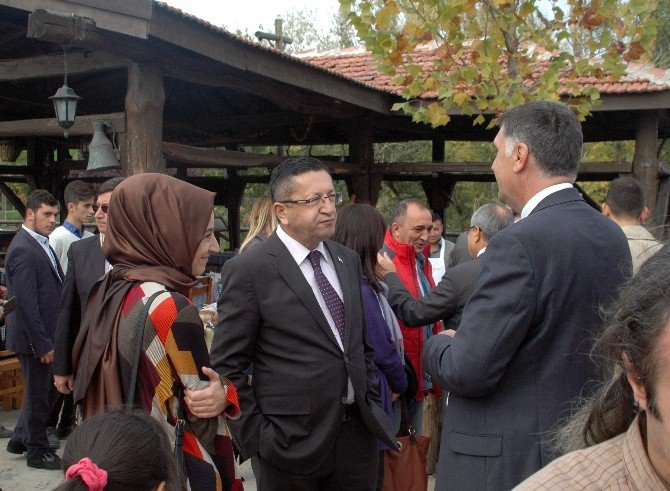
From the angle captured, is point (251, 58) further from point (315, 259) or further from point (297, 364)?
point (297, 364)

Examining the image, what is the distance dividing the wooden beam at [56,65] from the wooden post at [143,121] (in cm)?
22

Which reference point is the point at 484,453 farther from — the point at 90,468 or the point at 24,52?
the point at 24,52

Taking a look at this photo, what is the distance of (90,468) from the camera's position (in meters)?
1.61

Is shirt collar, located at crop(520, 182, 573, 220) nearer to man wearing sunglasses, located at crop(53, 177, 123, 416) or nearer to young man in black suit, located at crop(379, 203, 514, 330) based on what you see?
young man in black suit, located at crop(379, 203, 514, 330)

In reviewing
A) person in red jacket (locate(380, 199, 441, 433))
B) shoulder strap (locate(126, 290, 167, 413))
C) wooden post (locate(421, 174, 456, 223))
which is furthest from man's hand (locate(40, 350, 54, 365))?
wooden post (locate(421, 174, 456, 223))

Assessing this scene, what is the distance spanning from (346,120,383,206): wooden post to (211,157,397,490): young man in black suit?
22.0ft

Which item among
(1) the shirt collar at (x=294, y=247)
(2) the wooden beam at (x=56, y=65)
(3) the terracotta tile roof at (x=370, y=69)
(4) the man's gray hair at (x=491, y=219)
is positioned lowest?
(1) the shirt collar at (x=294, y=247)

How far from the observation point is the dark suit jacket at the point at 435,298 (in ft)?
11.6

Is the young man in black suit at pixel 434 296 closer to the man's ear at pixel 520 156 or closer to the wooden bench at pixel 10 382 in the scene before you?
the man's ear at pixel 520 156

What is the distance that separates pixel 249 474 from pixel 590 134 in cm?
→ 831

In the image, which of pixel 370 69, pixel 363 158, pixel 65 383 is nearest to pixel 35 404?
pixel 65 383

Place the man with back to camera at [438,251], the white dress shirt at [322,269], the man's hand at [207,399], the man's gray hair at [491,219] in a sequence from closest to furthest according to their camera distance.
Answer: the man's hand at [207,399], the white dress shirt at [322,269], the man's gray hair at [491,219], the man with back to camera at [438,251]

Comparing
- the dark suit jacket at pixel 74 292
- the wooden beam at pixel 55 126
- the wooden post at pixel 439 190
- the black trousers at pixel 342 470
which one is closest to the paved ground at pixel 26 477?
the dark suit jacket at pixel 74 292

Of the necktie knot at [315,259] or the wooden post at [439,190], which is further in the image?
the wooden post at [439,190]
